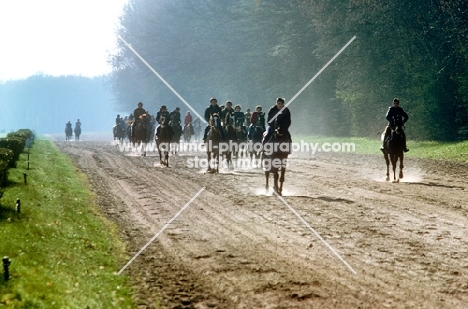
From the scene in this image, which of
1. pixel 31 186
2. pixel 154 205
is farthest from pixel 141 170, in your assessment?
pixel 154 205

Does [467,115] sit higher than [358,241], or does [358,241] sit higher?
[467,115]

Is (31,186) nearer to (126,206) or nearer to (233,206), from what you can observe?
(126,206)

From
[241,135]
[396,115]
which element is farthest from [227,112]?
[396,115]

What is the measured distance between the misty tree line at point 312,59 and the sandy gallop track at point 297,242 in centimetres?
1675

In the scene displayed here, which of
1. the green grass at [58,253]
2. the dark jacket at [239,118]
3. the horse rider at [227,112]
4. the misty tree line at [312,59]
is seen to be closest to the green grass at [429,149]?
the misty tree line at [312,59]

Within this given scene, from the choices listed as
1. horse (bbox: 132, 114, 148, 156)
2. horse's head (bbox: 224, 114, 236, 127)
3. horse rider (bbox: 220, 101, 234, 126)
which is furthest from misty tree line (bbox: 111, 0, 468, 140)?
horse (bbox: 132, 114, 148, 156)

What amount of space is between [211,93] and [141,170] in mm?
51584

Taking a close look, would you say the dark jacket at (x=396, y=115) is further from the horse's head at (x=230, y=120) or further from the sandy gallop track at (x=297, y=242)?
the horse's head at (x=230, y=120)

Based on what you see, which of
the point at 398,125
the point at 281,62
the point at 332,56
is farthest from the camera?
the point at 281,62

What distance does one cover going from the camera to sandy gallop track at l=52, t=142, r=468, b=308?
711cm

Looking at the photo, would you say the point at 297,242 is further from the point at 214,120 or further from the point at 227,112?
the point at 227,112

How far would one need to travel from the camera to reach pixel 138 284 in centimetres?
771

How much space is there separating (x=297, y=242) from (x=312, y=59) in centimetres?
4524

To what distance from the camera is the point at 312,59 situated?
53.3m
